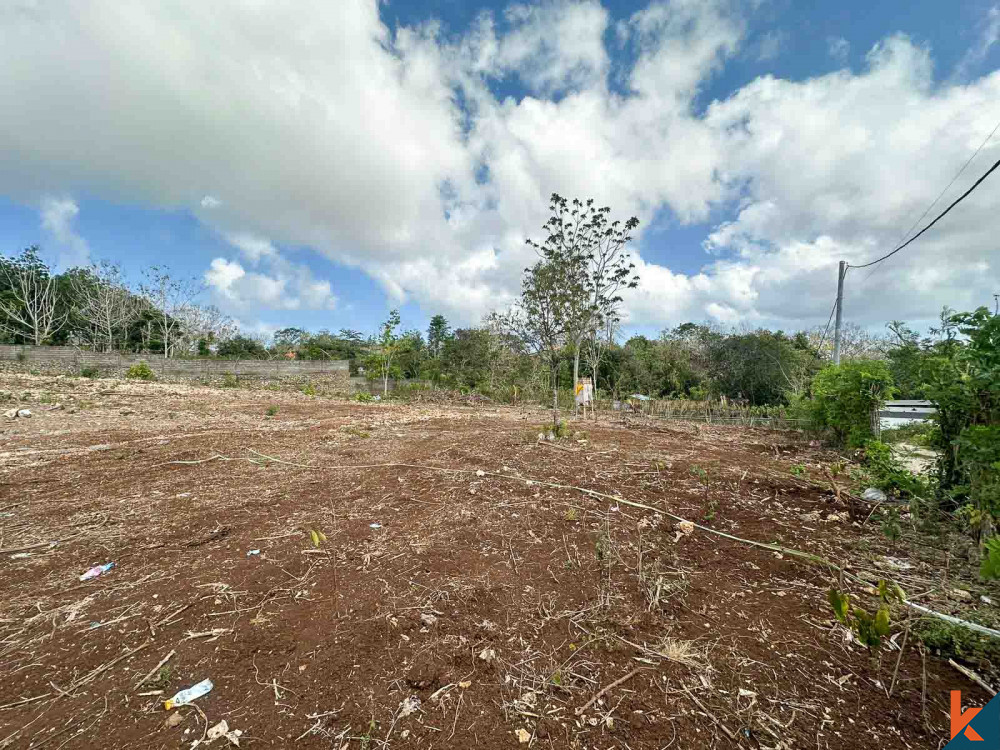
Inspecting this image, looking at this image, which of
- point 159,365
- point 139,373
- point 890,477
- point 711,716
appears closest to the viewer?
point 711,716

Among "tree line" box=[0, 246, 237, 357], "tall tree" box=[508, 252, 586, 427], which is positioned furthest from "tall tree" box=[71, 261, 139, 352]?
"tall tree" box=[508, 252, 586, 427]

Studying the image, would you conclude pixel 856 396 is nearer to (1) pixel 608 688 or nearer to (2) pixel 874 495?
(2) pixel 874 495

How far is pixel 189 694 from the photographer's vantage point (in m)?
1.56

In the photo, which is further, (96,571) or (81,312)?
(81,312)

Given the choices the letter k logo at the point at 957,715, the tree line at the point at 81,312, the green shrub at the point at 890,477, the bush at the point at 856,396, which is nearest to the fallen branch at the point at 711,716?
the letter k logo at the point at 957,715

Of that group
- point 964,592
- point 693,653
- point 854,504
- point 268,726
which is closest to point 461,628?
point 268,726

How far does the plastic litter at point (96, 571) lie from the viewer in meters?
2.41

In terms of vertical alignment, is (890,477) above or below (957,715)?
above

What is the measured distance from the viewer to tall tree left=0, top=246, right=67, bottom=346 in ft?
79.3

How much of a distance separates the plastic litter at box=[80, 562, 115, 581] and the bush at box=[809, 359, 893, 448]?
843 cm

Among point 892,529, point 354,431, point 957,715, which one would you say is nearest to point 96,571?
point 957,715

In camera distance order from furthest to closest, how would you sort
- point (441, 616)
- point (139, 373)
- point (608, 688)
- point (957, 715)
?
point (139, 373) → point (441, 616) → point (608, 688) → point (957, 715)

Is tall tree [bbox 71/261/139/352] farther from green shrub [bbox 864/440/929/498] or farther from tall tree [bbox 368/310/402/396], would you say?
green shrub [bbox 864/440/929/498]

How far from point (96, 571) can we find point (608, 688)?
311cm
